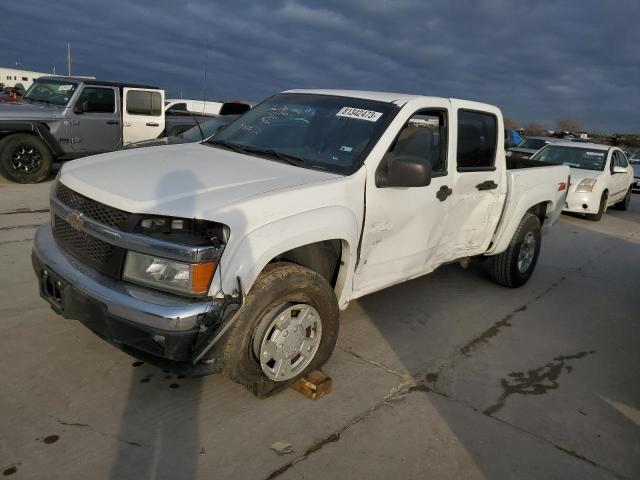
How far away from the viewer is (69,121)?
9.68 m

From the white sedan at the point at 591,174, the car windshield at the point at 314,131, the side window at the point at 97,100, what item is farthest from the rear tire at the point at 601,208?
the side window at the point at 97,100

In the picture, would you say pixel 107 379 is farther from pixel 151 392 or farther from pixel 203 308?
pixel 203 308

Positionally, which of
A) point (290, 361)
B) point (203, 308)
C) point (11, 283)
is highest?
point (203, 308)

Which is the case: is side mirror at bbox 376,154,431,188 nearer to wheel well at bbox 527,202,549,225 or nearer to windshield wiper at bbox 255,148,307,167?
windshield wiper at bbox 255,148,307,167

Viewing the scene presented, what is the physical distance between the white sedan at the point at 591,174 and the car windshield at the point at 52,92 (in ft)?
31.0

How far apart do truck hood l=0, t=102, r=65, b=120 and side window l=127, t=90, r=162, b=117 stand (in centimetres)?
142

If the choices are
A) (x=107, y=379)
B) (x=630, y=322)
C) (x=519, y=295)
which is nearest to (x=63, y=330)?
(x=107, y=379)

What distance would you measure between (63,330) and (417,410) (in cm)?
252

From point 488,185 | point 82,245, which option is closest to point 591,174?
point 488,185

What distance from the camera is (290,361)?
316 cm

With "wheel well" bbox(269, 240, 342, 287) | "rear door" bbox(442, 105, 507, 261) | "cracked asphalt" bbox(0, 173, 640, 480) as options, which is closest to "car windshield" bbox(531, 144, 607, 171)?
"rear door" bbox(442, 105, 507, 261)

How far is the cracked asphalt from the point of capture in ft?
8.70

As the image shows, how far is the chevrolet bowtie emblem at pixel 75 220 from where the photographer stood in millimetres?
2873

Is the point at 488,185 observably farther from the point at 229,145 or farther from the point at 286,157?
the point at 229,145
